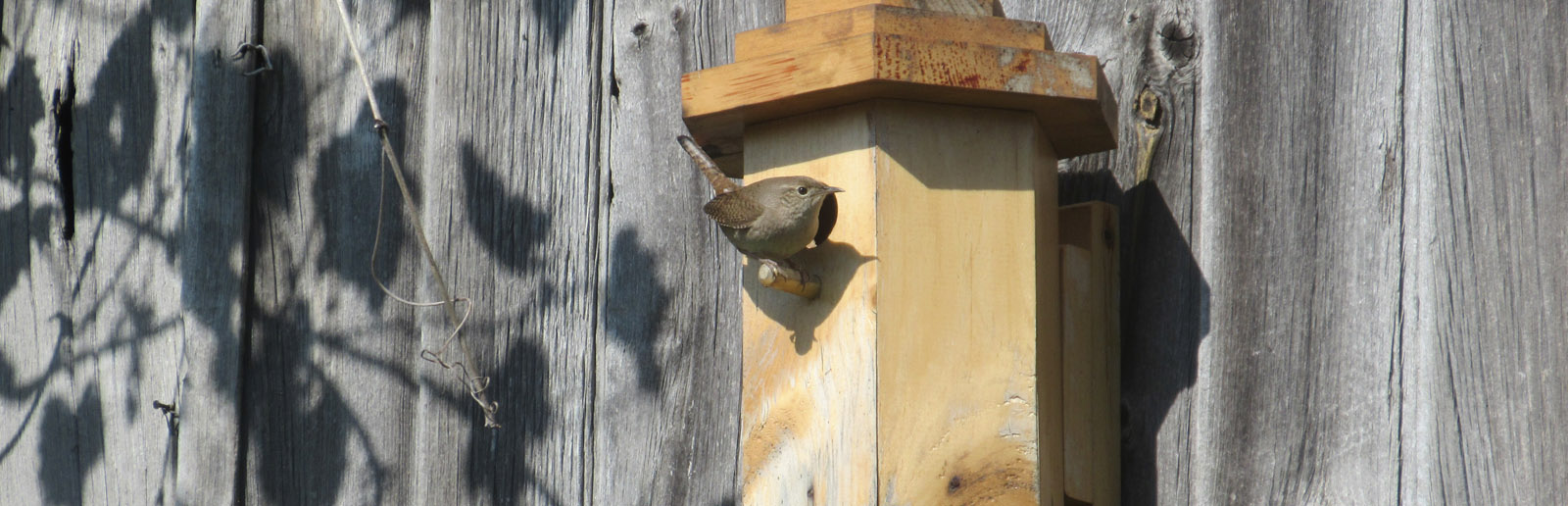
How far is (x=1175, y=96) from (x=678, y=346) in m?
1.08

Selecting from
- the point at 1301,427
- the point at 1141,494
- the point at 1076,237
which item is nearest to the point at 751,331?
the point at 1076,237

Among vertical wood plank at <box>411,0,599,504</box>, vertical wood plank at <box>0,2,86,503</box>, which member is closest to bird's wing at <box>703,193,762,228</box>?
vertical wood plank at <box>411,0,599,504</box>

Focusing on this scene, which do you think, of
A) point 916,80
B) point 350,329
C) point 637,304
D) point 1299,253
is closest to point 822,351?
point 916,80

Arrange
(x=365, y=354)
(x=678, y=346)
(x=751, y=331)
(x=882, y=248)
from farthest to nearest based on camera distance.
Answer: (x=365, y=354), (x=678, y=346), (x=751, y=331), (x=882, y=248)

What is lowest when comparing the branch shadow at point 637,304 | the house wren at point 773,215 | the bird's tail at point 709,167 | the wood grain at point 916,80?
the branch shadow at point 637,304

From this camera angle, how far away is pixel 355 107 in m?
2.84

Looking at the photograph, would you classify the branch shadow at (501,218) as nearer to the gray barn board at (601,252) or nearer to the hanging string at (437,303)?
the gray barn board at (601,252)

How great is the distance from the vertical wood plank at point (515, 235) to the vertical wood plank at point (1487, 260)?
1555mm

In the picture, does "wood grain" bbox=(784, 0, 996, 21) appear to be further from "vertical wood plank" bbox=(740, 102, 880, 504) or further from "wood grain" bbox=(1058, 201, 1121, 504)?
"wood grain" bbox=(1058, 201, 1121, 504)

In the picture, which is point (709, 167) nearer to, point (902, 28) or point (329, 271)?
point (902, 28)

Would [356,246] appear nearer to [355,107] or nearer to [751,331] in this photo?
[355,107]

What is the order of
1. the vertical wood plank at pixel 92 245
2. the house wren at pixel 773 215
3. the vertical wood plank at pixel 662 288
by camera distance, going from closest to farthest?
the house wren at pixel 773 215 → the vertical wood plank at pixel 662 288 → the vertical wood plank at pixel 92 245

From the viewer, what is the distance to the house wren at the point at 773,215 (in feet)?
6.61

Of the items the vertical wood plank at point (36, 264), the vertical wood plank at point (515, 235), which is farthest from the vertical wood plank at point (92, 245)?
the vertical wood plank at point (515, 235)
